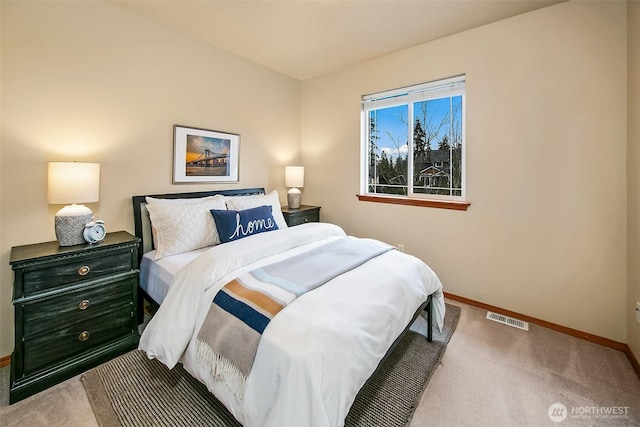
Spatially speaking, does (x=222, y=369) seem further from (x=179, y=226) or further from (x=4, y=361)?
(x=4, y=361)

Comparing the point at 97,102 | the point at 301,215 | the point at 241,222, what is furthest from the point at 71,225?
the point at 301,215

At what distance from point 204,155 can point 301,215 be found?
53.3 inches

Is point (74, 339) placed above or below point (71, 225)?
below

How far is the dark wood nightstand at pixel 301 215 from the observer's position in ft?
11.5

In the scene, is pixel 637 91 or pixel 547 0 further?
pixel 547 0

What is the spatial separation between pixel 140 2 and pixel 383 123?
103 inches

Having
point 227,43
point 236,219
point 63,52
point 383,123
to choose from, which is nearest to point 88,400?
point 236,219

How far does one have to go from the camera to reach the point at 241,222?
2572 millimetres

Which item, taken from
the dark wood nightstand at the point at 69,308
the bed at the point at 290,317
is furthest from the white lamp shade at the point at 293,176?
the dark wood nightstand at the point at 69,308

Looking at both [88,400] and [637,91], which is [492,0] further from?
[88,400]

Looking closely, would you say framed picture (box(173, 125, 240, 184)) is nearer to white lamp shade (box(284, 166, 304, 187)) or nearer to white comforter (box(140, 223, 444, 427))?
white lamp shade (box(284, 166, 304, 187))

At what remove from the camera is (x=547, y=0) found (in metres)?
2.22

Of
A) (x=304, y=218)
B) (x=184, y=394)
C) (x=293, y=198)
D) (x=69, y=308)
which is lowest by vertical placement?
(x=184, y=394)

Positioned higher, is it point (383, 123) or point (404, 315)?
point (383, 123)
